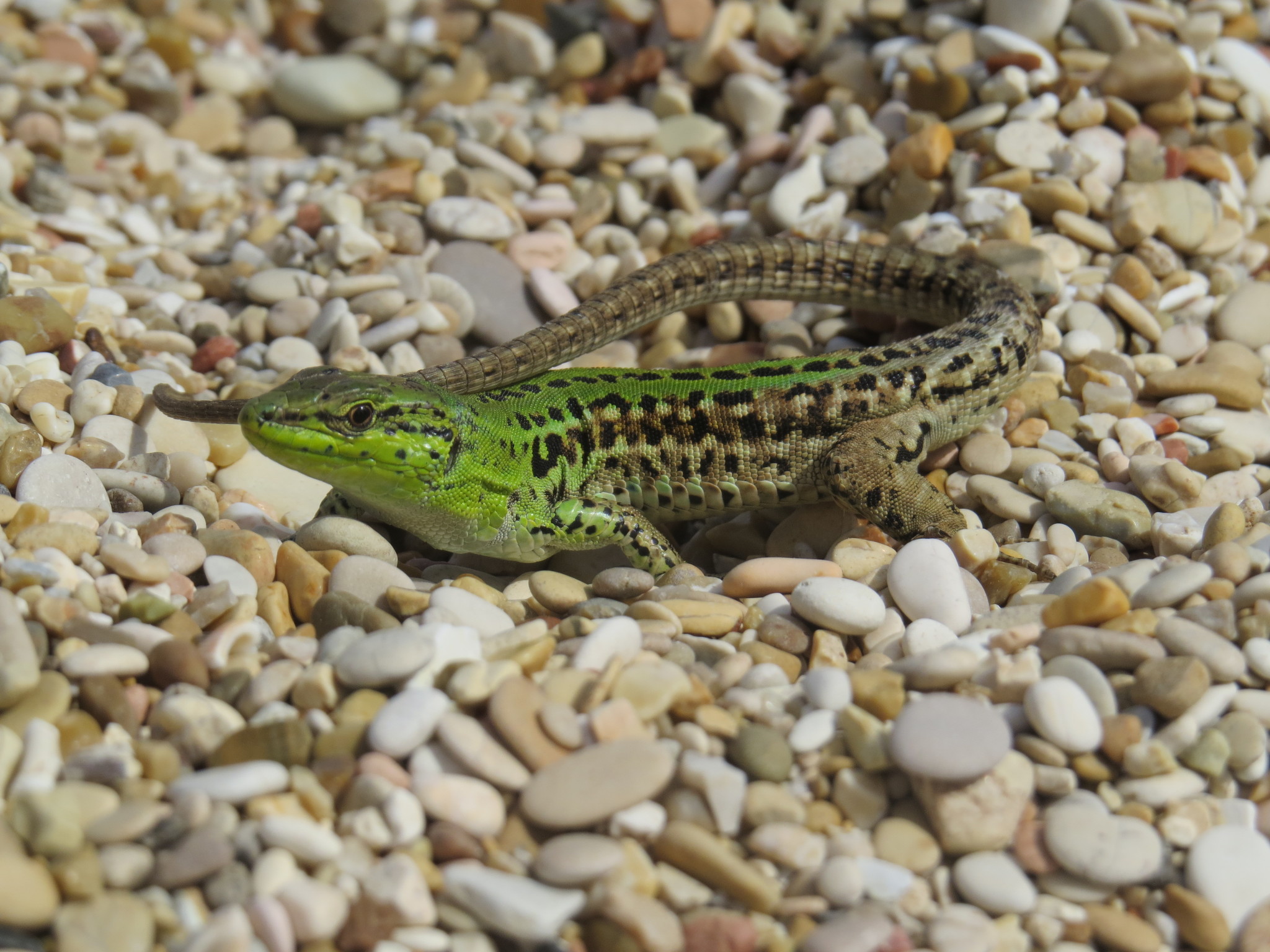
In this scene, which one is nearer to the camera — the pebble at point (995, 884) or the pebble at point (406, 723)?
the pebble at point (995, 884)

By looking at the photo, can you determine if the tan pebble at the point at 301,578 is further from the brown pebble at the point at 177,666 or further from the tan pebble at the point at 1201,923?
the tan pebble at the point at 1201,923

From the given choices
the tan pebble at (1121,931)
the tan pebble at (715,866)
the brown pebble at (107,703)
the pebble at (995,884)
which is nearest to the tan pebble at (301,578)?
the brown pebble at (107,703)

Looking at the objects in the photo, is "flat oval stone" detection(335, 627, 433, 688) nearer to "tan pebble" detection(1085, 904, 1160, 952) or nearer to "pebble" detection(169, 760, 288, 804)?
"pebble" detection(169, 760, 288, 804)

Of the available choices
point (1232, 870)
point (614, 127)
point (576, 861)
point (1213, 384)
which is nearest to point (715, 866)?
point (576, 861)

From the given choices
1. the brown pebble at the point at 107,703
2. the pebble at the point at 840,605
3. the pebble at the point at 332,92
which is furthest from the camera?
the pebble at the point at 332,92

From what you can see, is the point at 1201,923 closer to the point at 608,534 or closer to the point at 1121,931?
the point at 1121,931

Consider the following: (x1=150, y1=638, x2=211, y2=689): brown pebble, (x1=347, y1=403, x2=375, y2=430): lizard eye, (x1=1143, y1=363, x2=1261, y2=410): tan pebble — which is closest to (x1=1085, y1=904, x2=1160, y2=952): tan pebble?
(x1=150, y1=638, x2=211, y2=689): brown pebble
